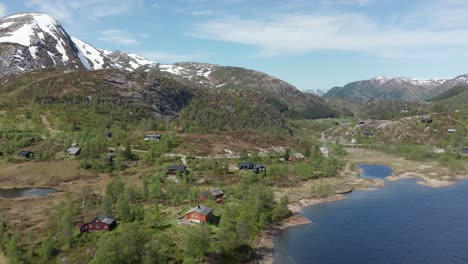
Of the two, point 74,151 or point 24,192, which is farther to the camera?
point 74,151

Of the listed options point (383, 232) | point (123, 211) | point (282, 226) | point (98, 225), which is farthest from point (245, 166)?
point (98, 225)

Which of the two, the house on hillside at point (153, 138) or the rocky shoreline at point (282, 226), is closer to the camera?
the rocky shoreline at point (282, 226)

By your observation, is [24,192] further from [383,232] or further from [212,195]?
[383,232]

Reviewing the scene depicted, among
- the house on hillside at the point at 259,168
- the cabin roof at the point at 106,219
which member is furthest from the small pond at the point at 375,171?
the cabin roof at the point at 106,219

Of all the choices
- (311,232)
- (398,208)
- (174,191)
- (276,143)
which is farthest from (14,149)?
(398,208)

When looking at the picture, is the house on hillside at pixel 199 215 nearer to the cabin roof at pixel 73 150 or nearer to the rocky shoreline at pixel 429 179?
the cabin roof at pixel 73 150

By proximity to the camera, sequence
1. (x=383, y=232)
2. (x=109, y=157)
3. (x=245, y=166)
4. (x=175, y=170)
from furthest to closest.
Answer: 1. (x=109, y=157)
2. (x=245, y=166)
3. (x=175, y=170)
4. (x=383, y=232)

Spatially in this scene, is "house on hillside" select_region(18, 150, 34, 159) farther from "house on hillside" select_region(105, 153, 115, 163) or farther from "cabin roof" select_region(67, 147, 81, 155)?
"house on hillside" select_region(105, 153, 115, 163)
